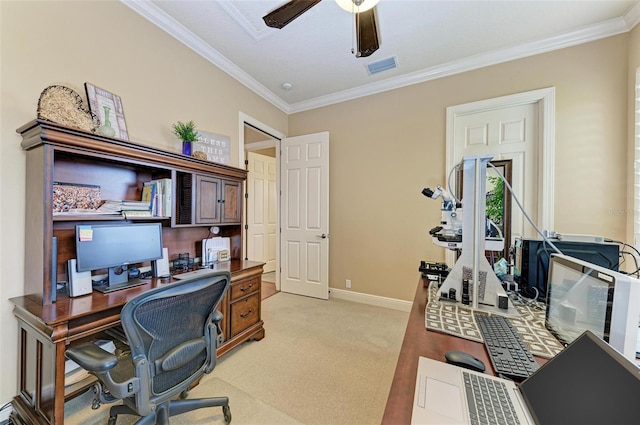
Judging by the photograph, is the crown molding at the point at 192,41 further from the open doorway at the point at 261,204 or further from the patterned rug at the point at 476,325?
the patterned rug at the point at 476,325

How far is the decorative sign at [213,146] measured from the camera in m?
2.28

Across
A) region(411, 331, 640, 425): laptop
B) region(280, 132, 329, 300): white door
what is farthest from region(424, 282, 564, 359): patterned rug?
region(280, 132, 329, 300): white door

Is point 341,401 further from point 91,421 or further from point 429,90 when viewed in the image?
point 429,90

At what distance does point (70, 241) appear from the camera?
1.56 m

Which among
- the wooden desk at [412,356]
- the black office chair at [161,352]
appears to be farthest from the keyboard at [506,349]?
the black office chair at [161,352]

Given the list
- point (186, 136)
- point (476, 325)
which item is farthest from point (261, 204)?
point (476, 325)

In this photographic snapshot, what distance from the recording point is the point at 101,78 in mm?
1737

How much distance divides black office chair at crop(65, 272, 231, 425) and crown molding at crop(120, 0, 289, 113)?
7.57ft

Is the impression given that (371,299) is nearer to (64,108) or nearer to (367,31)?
(367,31)

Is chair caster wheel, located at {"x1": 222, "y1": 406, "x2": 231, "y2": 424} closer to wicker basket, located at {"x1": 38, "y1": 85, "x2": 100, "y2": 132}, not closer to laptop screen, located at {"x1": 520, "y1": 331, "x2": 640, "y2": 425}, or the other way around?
laptop screen, located at {"x1": 520, "y1": 331, "x2": 640, "y2": 425}

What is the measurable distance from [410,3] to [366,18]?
862 millimetres

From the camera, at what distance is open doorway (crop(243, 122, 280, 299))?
169 inches

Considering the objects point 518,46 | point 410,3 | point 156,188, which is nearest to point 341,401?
point 156,188

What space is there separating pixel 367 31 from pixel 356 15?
0.11 metres
